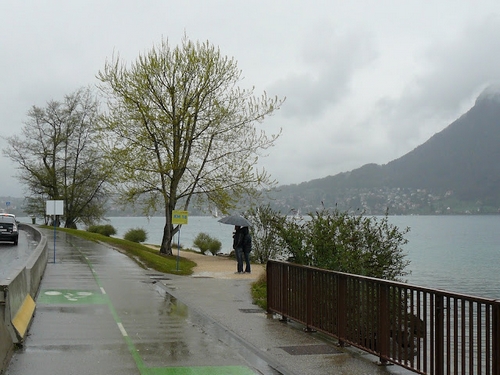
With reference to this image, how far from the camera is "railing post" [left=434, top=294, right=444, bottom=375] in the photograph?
A: 7961 millimetres

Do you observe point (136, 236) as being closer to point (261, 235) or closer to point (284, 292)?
point (261, 235)

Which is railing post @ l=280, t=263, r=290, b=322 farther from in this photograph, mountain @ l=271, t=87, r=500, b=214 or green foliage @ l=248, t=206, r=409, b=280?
mountain @ l=271, t=87, r=500, b=214

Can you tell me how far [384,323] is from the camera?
9359 millimetres

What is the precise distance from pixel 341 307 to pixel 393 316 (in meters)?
1.44

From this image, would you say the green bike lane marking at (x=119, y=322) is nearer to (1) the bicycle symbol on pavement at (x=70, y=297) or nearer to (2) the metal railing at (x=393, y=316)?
(1) the bicycle symbol on pavement at (x=70, y=297)

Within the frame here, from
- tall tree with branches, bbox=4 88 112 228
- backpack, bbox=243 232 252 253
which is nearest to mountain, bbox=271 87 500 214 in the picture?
tall tree with branches, bbox=4 88 112 228

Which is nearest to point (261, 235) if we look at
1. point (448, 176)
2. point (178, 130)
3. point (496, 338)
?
point (178, 130)

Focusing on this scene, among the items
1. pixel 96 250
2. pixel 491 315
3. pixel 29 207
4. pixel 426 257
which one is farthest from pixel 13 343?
pixel 29 207

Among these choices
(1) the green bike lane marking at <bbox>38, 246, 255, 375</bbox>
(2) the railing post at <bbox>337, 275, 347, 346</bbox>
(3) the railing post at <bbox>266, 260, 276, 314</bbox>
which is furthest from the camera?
(3) the railing post at <bbox>266, 260, 276, 314</bbox>

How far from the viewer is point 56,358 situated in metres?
9.68

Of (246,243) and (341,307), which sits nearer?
(341,307)

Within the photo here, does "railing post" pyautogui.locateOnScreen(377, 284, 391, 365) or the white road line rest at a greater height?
"railing post" pyautogui.locateOnScreen(377, 284, 391, 365)

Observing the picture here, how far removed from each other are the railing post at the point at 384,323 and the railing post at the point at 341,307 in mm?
1141

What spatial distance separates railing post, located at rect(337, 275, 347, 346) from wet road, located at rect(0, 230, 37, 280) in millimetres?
13386
